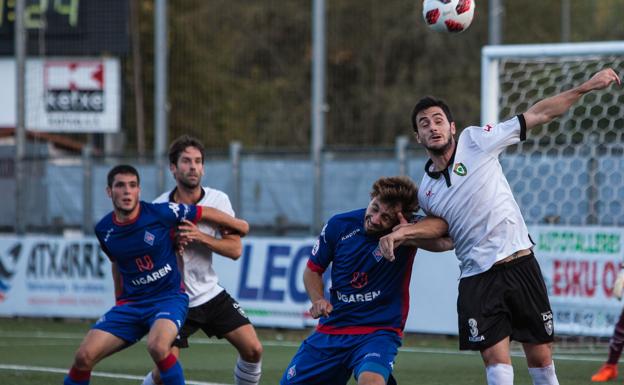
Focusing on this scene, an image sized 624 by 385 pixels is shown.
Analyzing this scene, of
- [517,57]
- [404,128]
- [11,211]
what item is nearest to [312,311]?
[517,57]

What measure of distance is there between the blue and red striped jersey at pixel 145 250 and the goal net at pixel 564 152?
534cm

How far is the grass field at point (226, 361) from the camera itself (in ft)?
38.0

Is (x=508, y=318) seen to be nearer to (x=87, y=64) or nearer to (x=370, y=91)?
(x=87, y=64)

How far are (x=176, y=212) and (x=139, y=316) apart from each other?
2.54 feet

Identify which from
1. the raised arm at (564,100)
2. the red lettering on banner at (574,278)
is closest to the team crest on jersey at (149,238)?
the raised arm at (564,100)

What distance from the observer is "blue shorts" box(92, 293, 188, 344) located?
351 inches

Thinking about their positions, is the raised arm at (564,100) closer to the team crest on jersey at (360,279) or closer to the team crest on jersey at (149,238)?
the team crest on jersey at (360,279)

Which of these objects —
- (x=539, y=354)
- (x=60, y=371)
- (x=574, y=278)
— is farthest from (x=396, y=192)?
(x=574, y=278)

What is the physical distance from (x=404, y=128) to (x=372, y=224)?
905 inches

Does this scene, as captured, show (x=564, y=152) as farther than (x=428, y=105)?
Yes

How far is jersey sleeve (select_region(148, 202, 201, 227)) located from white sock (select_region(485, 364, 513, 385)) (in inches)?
101

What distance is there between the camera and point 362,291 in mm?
7812

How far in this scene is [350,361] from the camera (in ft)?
25.2

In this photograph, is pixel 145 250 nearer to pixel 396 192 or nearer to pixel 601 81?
pixel 396 192
